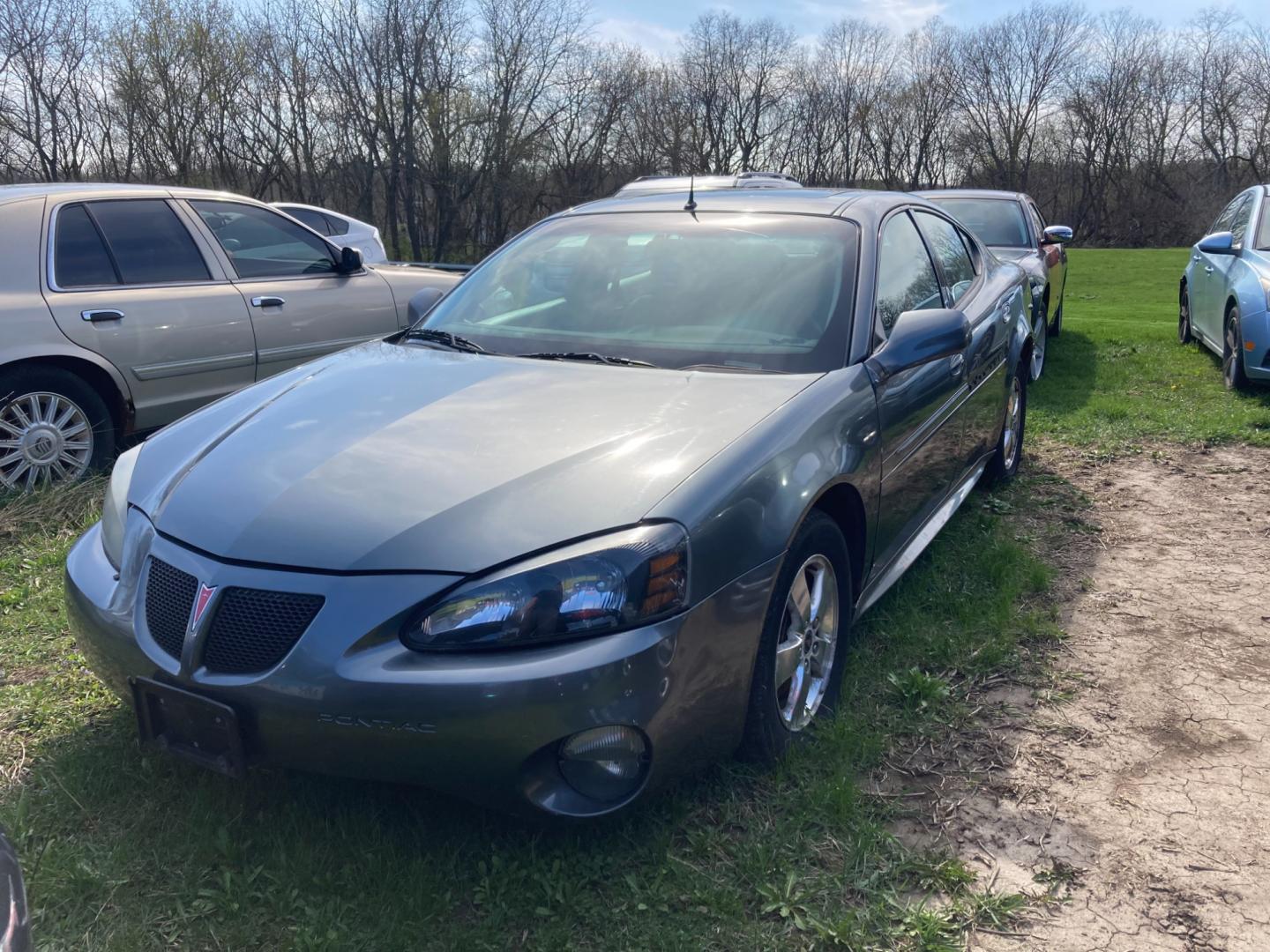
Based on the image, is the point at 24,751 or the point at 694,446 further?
the point at 24,751

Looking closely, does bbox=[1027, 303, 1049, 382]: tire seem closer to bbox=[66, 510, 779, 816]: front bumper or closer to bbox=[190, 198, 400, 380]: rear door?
bbox=[190, 198, 400, 380]: rear door

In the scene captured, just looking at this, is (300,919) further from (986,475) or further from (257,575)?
(986,475)

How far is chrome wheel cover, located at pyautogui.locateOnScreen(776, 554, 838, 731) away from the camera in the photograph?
273cm

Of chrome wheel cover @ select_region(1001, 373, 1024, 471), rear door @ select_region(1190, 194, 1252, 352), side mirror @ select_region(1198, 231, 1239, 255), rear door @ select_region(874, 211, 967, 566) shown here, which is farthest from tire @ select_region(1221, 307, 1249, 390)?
rear door @ select_region(874, 211, 967, 566)

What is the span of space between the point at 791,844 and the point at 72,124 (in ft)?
97.8

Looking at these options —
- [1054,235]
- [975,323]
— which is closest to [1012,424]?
[975,323]

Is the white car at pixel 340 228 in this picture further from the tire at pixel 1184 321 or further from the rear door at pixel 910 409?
the rear door at pixel 910 409

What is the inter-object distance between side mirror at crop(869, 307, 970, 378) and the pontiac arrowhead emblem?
202 centimetres

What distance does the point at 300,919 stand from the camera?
2.22 metres

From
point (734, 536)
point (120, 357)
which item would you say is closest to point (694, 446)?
point (734, 536)

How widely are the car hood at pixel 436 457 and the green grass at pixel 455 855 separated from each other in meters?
0.62

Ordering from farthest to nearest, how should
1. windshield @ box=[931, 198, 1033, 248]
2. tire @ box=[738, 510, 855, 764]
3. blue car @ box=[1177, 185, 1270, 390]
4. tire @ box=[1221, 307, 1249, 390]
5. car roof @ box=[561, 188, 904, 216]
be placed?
windshield @ box=[931, 198, 1033, 248]
tire @ box=[1221, 307, 1249, 390]
blue car @ box=[1177, 185, 1270, 390]
car roof @ box=[561, 188, 904, 216]
tire @ box=[738, 510, 855, 764]

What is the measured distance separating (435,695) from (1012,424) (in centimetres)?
439

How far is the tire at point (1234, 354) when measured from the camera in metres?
7.54
